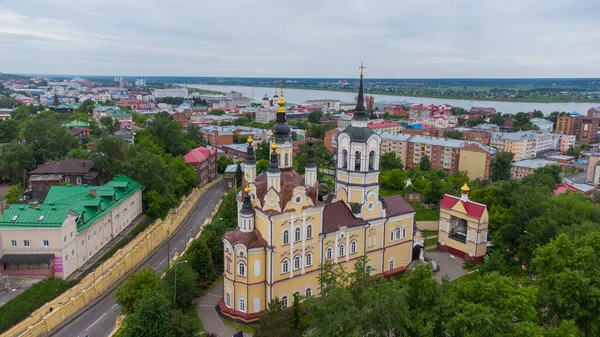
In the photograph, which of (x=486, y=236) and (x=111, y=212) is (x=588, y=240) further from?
(x=111, y=212)

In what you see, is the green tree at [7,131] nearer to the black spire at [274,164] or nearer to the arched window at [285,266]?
the black spire at [274,164]

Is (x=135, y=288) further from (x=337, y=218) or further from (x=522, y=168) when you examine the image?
(x=522, y=168)

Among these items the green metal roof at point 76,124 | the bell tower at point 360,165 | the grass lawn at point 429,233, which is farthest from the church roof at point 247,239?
the green metal roof at point 76,124

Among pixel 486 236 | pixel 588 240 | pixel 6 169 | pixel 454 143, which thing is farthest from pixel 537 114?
pixel 6 169

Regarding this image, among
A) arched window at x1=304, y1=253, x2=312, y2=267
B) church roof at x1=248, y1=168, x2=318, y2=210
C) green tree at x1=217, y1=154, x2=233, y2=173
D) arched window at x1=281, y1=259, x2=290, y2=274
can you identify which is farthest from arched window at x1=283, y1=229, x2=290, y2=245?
green tree at x1=217, y1=154, x2=233, y2=173

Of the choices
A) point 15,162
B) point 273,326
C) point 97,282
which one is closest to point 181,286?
point 273,326

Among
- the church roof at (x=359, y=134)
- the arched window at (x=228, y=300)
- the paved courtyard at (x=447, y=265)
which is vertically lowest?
the paved courtyard at (x=447, y=265)

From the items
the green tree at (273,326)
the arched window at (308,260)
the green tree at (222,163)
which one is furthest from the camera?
the green tree at (222,163)
